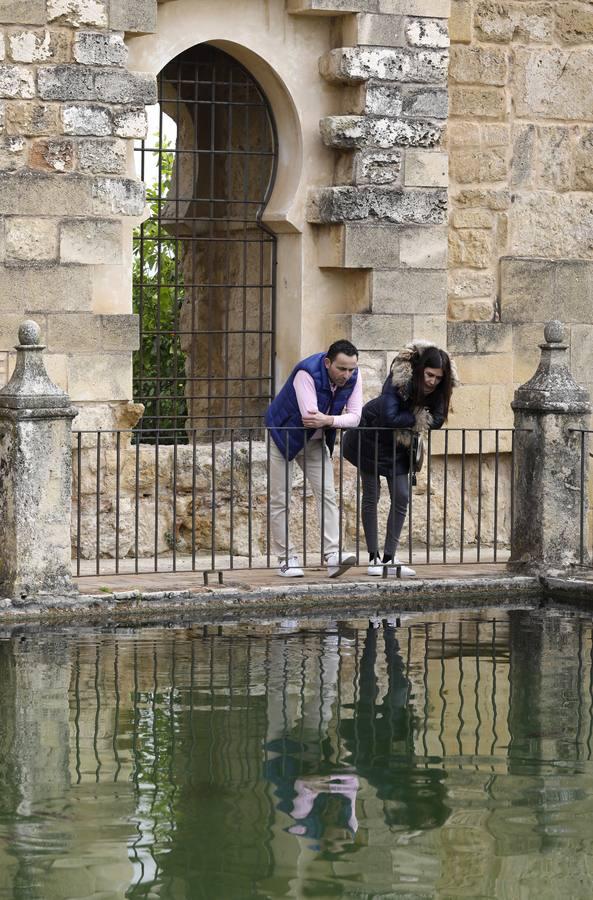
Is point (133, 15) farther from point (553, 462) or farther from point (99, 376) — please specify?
point (553, 462)

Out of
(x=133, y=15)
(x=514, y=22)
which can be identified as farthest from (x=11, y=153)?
(x=514, y=22)

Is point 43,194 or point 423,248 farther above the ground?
point 43,194

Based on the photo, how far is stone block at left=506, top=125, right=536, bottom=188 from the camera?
13281mm

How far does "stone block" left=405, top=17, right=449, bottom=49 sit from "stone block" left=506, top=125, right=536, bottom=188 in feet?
3.14

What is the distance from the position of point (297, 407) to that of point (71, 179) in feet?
7.04

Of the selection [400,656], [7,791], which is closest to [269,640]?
[400,656]

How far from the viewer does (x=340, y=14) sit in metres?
12.6

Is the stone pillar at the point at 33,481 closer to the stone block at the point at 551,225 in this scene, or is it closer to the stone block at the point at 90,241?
the stone block at the point at 90,241

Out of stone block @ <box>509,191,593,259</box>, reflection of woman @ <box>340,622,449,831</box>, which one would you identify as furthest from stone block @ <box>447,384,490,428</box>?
reflection of woman @ <box>340,622,449,831</box>

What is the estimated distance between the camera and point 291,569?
446 inches

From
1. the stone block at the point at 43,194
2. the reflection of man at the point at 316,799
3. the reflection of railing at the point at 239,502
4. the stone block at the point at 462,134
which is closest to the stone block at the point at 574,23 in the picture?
the stone block at the point at 462,134

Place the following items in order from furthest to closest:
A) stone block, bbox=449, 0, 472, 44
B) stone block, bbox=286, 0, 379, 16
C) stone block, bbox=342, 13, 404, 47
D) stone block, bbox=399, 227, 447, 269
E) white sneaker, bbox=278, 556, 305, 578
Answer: stone block, bbox=449, 0, 472, 44 < stone block, bbox=399, 227, 447, 269 < stone block, bbox=342, 13, 404, 47 < stone block, bbox=286, 0, 379, 16 < white sneaker, bbox=278, 556, 305, 578

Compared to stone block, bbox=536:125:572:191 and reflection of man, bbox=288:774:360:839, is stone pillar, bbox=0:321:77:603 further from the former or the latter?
stone block, bbox=536:125:572:191

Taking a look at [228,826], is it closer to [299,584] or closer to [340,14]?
[299,584]
